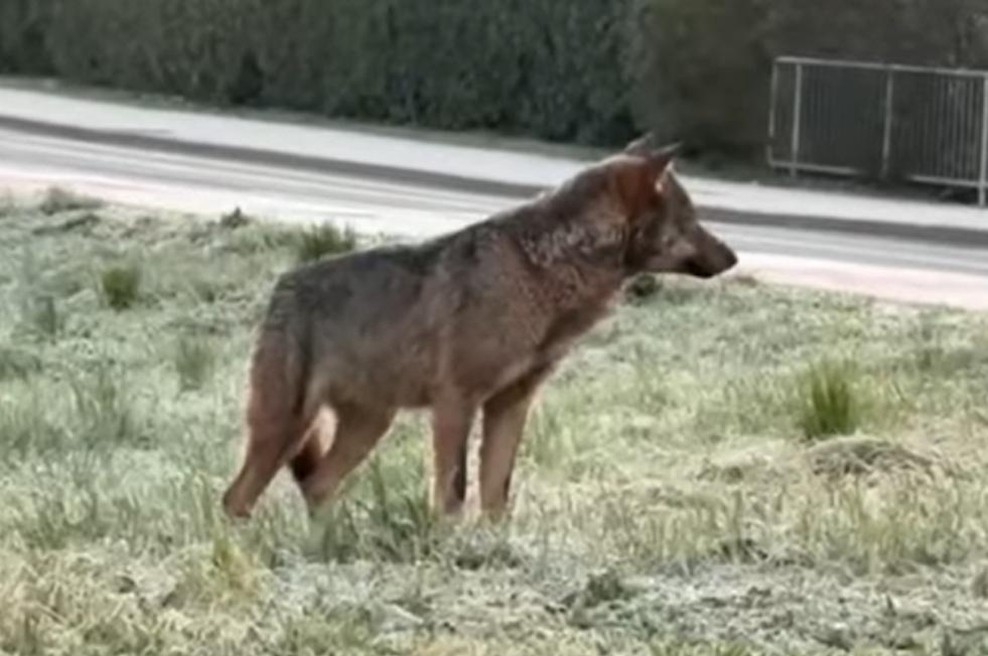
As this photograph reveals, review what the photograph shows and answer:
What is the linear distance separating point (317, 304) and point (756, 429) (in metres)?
2.39

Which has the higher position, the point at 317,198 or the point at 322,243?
the point at 322,243

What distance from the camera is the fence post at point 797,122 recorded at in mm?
30683

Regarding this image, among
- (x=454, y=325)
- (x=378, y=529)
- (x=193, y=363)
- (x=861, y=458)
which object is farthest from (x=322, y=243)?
(x=378, y=529)

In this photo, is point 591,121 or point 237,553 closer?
A: point 237,553

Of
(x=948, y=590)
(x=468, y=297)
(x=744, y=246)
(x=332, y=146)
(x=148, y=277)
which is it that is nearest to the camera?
(x=948, y=590)

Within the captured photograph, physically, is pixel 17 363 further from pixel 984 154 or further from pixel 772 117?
pixel 772 117

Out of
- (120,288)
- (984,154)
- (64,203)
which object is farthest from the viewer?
(984,154)

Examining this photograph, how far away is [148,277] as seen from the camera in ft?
59.7

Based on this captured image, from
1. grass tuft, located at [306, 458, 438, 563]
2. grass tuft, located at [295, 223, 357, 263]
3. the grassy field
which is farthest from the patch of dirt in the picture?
grass tuft, located at [295, 223, 357, 263]

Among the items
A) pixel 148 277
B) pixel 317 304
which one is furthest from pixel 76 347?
pixel 317 304

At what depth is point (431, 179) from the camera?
30.0m

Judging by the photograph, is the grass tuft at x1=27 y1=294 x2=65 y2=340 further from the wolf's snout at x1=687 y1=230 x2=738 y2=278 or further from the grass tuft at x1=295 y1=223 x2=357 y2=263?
the wolf's snout at x1=687 y1=230 x2=738 y2=278

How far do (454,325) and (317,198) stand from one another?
16535 millimetres

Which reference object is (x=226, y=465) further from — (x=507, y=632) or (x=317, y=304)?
(x=507, y=632)
